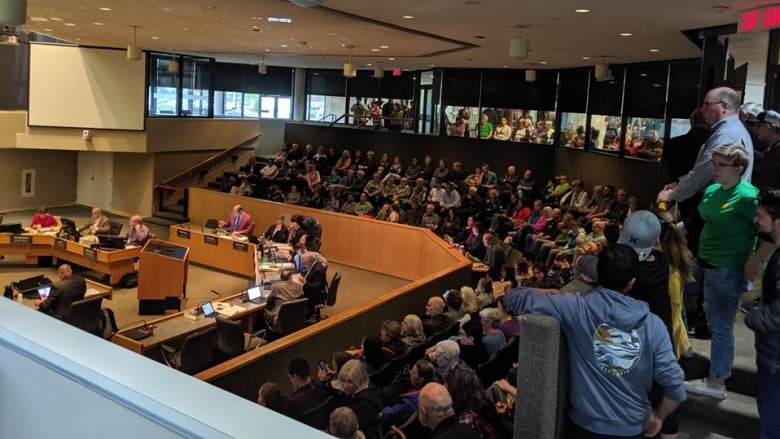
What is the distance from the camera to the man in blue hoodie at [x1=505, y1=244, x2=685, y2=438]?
2518 millimetres

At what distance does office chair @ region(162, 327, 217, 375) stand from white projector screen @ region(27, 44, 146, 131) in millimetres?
11178

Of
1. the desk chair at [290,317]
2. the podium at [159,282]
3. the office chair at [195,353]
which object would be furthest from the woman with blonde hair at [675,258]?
the podium at [159,282]

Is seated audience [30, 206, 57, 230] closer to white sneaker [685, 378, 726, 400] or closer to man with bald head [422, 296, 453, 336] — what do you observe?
man with bald head [422, 296, 453, 336]

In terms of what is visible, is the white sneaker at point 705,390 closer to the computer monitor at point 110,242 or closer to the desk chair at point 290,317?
the desk chair at point 290,317

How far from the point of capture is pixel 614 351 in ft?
8.30

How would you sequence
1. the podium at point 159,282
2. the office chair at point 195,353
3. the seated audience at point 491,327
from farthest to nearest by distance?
1. the podium at point 159,282
2. the office chair at point 195,353
3. the seated audience at point 491,327

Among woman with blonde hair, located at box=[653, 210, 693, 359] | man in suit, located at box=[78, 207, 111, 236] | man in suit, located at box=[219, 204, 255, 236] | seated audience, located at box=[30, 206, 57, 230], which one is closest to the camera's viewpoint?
woman with blonde hair, located at box=[653, 210, 693, 359]

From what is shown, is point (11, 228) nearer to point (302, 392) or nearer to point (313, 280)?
point (313, 280)

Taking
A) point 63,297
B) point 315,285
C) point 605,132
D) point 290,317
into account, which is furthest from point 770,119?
point 605,132

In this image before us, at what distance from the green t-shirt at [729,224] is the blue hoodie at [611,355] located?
1.23 m

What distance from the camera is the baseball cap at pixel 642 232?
112 inches

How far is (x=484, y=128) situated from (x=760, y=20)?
10.7 m

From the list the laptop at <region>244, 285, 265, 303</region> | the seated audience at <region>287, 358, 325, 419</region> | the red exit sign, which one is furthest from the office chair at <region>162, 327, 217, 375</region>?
the red exit sign

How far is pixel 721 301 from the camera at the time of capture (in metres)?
3.57
